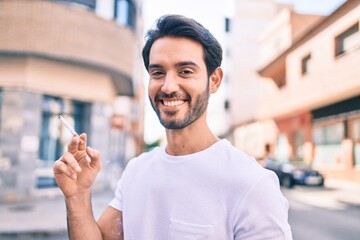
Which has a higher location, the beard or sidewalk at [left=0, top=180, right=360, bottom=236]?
the beard

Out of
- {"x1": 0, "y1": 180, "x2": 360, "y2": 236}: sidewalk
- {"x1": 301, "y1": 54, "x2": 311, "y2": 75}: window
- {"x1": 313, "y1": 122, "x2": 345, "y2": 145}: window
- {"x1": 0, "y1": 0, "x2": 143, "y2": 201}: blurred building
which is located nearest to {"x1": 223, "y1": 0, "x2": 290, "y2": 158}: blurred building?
{"x1": 0, "y1": 0, "x2": 143, "y2": 201}: blurred building

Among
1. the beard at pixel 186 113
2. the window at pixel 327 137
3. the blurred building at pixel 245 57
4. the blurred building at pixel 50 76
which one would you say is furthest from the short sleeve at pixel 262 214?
the blurred building at pixel 245 57

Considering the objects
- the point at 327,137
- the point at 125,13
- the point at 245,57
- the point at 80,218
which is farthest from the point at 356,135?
the point at 245,57

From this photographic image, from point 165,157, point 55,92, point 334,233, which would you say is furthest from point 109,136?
point 165,157

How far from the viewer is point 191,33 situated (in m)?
1.37

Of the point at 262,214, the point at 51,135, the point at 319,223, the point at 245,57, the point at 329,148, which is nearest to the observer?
the point at 262,214

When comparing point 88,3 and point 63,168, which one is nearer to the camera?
point 63,168

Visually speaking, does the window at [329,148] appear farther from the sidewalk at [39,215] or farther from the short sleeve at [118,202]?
the short sleeve at [118,202]

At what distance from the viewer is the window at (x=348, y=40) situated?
4.13 ft

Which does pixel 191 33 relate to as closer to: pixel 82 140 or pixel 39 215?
pixel 82 140

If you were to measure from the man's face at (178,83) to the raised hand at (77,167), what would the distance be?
0.33 m

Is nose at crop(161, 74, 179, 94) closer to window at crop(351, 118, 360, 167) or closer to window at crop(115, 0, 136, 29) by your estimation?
window at crop(351, 118, 360, 167)

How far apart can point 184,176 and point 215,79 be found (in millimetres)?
459

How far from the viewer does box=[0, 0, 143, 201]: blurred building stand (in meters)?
9.25
